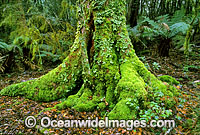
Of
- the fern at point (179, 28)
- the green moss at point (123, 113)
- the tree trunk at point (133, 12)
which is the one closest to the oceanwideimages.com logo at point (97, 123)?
the green moss at point (123, 113)

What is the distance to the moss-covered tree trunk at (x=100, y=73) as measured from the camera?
9.82ft

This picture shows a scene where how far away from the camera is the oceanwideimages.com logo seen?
244 cm

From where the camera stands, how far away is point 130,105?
2.59 meters

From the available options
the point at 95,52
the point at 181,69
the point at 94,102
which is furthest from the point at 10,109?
the point at 181,69

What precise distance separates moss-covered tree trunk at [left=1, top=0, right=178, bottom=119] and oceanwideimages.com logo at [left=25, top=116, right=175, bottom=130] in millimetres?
312

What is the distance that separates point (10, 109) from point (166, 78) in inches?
165

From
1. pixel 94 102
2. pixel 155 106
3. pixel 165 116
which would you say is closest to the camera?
pixel 165 116

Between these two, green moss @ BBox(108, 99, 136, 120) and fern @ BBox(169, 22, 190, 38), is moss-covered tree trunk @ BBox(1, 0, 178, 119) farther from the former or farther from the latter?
fern @ BBox(169, 22, 190, 38)

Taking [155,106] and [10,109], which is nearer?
[155,106]

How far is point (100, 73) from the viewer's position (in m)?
3.26

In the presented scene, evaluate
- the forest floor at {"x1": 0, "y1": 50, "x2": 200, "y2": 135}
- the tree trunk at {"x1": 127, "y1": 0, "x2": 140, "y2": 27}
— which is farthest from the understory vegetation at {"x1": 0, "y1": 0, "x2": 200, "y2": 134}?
the tree trunk at {"x1": 127, "y1": 0, "x2": 140, "y2": 27}

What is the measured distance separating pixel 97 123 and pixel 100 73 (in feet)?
3.70

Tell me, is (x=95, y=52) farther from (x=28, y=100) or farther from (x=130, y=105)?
(x=28, y=100)

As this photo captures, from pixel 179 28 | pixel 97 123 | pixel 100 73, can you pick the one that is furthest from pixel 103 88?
pixel 179 28
